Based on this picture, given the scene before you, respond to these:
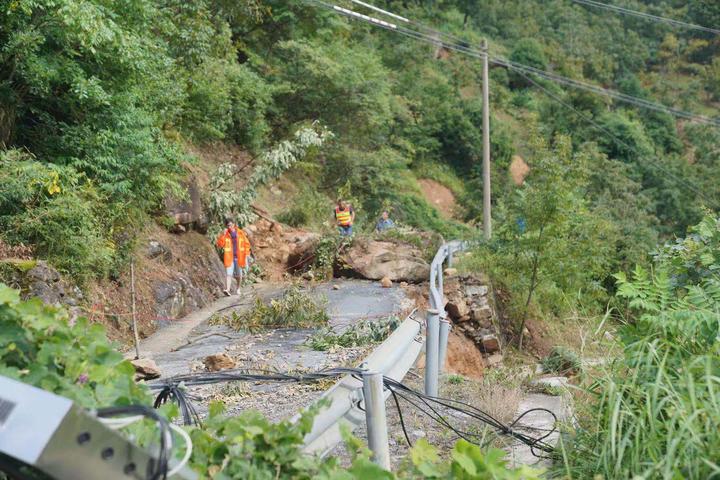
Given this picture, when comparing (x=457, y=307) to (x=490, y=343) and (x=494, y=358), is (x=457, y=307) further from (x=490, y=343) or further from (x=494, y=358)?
(x=494, y=358)

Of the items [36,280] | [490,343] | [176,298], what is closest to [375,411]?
[36,280]

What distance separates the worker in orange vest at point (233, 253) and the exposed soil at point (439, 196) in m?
28.1

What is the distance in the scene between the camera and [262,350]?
11945mm

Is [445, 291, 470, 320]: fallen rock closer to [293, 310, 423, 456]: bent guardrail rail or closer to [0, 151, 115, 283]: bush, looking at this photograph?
[0, 151, 115, 283]: bush

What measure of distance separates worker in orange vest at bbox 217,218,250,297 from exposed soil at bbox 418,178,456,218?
92.3 ft

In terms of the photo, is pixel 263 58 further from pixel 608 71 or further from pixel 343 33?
pixel 608 71

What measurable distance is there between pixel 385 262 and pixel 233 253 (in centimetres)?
428

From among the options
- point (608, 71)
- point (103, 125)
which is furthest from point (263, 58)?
point (608, 71)

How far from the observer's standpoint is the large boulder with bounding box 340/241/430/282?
2127 cm

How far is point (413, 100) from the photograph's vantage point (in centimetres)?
4938

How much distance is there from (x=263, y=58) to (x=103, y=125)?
67.6 ft

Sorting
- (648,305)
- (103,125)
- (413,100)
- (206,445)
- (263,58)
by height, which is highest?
(206,445)

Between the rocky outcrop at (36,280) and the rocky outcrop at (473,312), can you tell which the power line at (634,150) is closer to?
the rocky outcrop at (473,312)

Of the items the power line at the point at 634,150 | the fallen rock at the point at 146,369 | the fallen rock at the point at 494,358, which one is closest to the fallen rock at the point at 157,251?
the fallen rock at the point at 494,358
